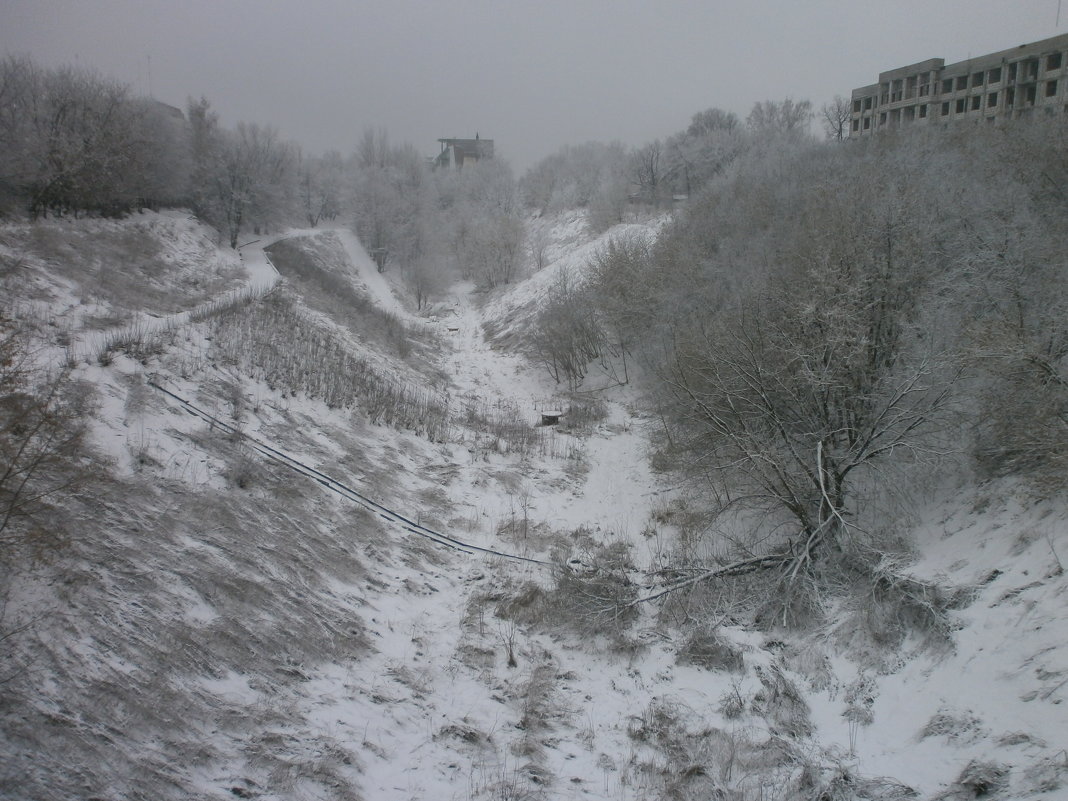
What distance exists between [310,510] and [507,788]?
217 inches

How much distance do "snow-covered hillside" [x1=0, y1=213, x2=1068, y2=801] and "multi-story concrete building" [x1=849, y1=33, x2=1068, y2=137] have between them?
112ft

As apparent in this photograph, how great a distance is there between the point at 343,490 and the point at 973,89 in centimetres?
4738

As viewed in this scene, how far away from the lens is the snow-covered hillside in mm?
5004

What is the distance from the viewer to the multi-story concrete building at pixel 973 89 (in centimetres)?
3366

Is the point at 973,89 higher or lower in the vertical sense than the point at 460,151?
lower

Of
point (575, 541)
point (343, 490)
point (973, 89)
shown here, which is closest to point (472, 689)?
point (343, 490)

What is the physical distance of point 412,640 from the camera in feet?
25.3

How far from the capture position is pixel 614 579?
9.34 m

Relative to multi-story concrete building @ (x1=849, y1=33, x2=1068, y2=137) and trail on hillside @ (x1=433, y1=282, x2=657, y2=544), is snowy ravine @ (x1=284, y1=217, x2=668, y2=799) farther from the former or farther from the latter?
multi-story concrete building @ (x1=849, y1=33, x2=1068, y2=137)

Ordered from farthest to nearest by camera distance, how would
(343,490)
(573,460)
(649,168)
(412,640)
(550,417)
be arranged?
(649,168), (550,417), (573,460), (343,490), (412,640)

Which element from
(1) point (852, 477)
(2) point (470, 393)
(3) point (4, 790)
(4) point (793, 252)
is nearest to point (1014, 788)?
(3) point (4, 790)

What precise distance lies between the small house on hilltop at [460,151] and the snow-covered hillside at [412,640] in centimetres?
9374

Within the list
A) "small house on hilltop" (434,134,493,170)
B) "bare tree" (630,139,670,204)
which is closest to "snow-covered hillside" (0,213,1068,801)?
"bare tree" (630,139,670,204)

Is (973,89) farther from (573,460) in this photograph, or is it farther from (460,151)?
(460,151)
